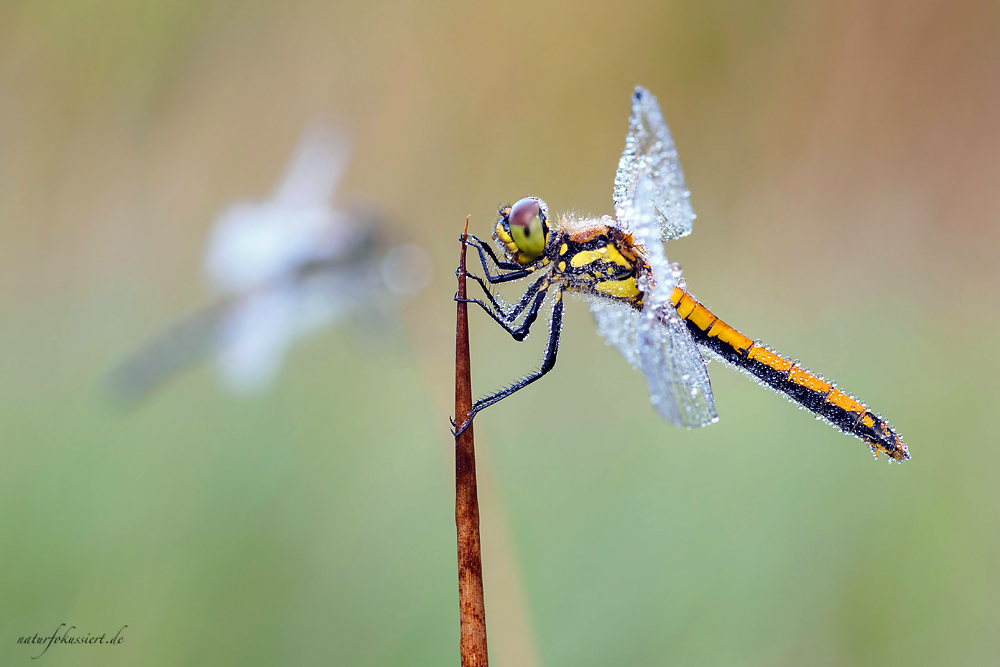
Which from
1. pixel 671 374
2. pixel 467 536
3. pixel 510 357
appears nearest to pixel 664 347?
pixel 671 374

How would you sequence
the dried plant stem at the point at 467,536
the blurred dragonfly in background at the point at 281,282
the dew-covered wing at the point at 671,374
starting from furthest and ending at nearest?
the blurred dragonfly in background at the point at 281,282 → the dew-covered wing at the point at 671,374 → the dried plant stem at the point at 467,536

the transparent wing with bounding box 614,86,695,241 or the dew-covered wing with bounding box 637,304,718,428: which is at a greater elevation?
the transparent wing with bounding box 614,86,695,241

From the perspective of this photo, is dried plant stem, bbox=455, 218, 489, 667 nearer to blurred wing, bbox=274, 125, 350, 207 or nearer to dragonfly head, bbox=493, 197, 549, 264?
dragonfly head, bbox=493, 197, 549, 264

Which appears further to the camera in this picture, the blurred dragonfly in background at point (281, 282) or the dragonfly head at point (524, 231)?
the blurred dragonfly in background at point (281, 282)

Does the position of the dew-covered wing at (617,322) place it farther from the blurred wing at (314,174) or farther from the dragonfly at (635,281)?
the blurred wing at (314,174)

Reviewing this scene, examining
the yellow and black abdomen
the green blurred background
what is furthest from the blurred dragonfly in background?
the yellow and black abdomen

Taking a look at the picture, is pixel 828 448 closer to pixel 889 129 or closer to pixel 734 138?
pixel 734 138

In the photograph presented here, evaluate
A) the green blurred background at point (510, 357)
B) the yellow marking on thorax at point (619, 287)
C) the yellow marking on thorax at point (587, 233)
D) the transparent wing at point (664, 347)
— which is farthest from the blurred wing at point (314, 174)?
the transparent wing at point (664, 347)
